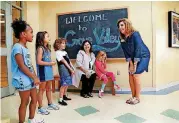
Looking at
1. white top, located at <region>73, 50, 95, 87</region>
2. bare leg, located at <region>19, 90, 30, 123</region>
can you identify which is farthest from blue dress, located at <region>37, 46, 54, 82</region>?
white top, located at <region>73, 50, 95, 87</region>

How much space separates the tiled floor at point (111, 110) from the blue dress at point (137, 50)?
577mm

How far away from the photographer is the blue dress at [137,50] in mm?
2893

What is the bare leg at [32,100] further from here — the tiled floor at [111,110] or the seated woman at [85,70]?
the seated woman at [85,70]

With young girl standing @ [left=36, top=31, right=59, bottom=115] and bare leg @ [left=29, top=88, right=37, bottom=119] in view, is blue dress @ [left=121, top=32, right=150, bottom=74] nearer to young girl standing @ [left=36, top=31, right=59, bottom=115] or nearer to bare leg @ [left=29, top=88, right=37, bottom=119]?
young girl standing @ [left=36, top=31, right=59, bottom=115]

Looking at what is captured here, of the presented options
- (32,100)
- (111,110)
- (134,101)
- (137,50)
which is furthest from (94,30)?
(32,100)

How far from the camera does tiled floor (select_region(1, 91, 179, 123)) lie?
2252 mm

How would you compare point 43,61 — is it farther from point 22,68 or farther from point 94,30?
point 94,30

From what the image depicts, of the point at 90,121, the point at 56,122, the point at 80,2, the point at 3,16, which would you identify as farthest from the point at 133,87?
the point at 3,16

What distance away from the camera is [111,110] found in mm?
2617

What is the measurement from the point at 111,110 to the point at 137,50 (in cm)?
96

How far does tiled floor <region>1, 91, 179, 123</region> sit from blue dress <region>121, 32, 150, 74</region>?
577mm

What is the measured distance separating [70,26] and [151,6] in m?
1.66

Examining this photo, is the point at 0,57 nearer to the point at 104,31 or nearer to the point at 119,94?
the point at 104,31

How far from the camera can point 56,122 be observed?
2.17 meters
